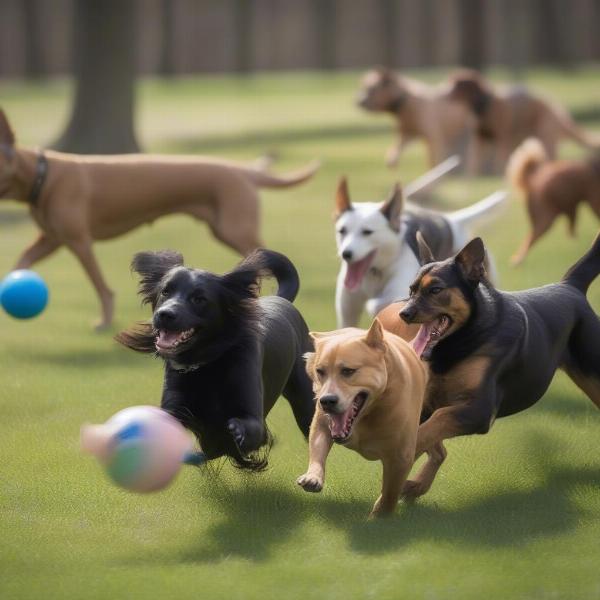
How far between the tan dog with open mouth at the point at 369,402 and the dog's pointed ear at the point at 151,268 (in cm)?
66

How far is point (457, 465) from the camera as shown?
550 cm

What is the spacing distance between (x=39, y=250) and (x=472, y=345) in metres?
4.52

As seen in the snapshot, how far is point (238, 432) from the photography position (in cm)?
468

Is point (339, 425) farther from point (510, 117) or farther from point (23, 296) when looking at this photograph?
point (510, 117)

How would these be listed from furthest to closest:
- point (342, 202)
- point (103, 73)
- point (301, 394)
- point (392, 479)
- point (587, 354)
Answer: point (103, 73) < point (342, 202) < point (301, 394) < point (587, 354) < point (392, 479)

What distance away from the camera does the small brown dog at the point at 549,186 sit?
10.4 m

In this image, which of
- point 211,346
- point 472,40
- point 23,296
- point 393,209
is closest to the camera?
point 211,346

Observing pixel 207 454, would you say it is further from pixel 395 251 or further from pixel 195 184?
pixel 195 184

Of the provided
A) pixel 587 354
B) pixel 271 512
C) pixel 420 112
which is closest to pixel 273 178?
pixel 587 354

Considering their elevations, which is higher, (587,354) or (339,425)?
(339,425)

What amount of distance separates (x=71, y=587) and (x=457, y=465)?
191cm

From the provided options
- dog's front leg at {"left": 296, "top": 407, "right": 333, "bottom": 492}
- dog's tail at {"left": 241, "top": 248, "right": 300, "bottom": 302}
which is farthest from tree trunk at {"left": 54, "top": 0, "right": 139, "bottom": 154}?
dog's front leg at {"left": 296, "top": 407, "right": 333, "bottom": 492}

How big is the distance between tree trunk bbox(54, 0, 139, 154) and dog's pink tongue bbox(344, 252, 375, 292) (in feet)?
33.2

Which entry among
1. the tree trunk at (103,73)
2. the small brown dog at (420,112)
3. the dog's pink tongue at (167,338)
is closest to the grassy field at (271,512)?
the dog's pink tongue at (167,338)
